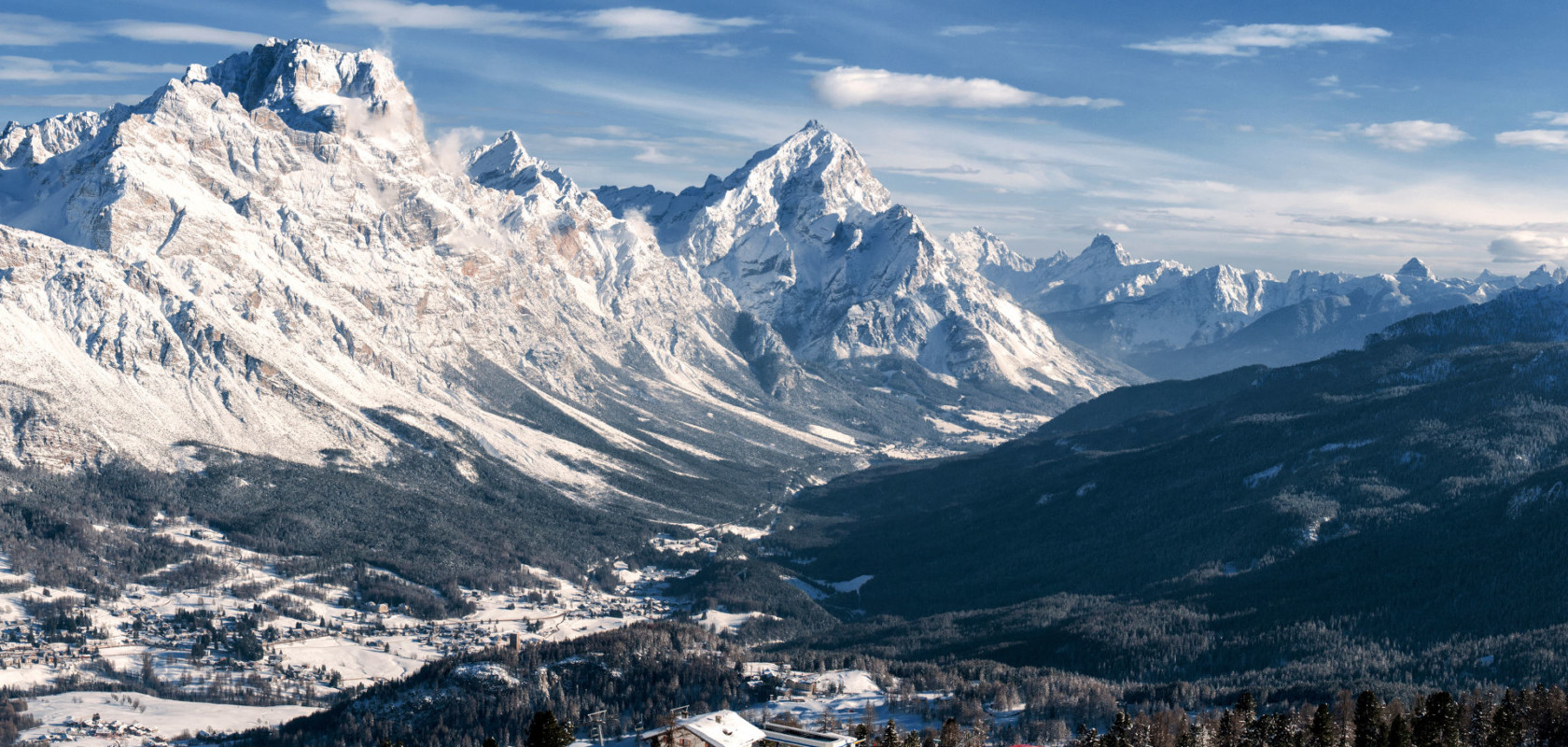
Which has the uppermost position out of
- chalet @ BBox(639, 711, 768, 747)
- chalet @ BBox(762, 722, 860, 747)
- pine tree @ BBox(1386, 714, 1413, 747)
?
pine tree @ BBox(1386, 714, 1413, 747)

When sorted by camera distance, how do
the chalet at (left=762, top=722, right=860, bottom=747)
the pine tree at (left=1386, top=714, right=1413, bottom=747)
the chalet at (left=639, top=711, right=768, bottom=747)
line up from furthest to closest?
1. the pine tree at (left=1386, top=714, right=1413, bottom=747)
2. the chalet at (left=762, top=722, right=860, bottom=747)
3. the chalet at (left=639, top=711, right=768, bottom=747)

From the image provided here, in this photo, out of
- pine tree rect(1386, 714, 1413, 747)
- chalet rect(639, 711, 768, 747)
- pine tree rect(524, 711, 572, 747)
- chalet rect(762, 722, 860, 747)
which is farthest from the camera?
pine tree rect(1386, 714, 1413, 747)

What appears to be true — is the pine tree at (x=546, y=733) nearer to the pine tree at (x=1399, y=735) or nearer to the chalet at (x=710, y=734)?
the chalet at (x=710, y=734)

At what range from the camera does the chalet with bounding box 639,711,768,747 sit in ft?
576

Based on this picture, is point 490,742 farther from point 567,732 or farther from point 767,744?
point 767,744

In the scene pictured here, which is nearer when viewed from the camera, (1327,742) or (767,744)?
(767,744)

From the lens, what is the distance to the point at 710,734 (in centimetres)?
17800

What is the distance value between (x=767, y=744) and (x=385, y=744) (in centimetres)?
5317

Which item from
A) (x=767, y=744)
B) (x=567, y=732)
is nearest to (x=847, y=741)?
(x=767, y=744)

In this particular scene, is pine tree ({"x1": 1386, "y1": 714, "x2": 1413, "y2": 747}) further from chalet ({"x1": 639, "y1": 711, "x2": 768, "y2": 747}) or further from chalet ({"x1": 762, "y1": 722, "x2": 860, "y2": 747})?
chalet ({"x1": 639, "y1": 711, "x2": 768, "y2": 747})

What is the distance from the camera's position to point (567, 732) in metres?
196

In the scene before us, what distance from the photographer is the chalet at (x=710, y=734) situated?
175625mm

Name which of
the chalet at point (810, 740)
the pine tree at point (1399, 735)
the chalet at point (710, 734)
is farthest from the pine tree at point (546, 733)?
the pine tree at point (1399, 735)

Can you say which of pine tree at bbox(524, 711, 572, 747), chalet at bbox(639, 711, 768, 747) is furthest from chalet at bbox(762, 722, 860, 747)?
pine tree at bbox(524, 711, 572, 747)
